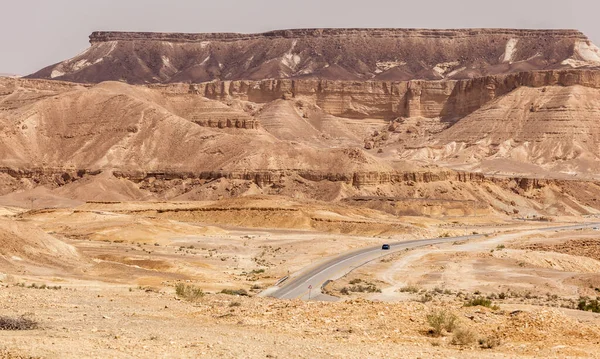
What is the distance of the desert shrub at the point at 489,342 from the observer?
2225 centimetres

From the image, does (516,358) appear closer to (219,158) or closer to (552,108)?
(219,158)

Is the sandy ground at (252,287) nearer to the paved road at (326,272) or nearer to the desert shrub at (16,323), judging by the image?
the desert shrub at (16,323)

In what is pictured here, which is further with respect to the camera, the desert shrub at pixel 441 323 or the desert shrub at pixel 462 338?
the desert shrub at pixel 441 323

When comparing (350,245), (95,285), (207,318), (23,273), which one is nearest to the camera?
(207,318)

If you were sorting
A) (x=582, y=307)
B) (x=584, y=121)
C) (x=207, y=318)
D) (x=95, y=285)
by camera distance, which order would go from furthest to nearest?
(x=584, y=121) < (x=95, y=285) < (x=582, y=307) < (x=207, y=318)

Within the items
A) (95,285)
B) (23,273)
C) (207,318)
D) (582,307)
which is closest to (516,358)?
(207,318)

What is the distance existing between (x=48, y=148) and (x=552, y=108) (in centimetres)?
8983

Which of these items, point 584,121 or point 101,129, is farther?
point 584,121

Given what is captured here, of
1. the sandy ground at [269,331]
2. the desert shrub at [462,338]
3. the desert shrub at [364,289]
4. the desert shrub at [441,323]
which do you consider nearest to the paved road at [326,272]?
the desert shrub at [364,289]

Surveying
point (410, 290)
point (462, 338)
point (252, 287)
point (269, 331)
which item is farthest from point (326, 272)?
point (462, 338)

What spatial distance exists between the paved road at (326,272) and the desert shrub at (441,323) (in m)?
15.2

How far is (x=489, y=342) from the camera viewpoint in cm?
2234

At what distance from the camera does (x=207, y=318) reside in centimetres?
2644

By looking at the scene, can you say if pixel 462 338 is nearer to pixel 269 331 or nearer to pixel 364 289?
pixel 269 331
